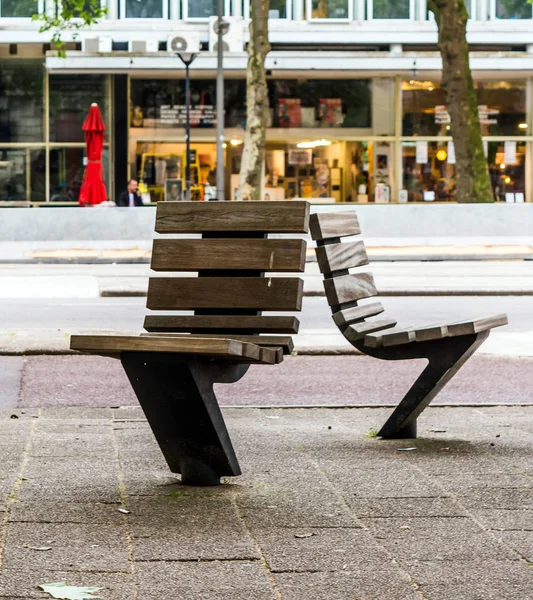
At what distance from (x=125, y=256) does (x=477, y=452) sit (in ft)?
56.1

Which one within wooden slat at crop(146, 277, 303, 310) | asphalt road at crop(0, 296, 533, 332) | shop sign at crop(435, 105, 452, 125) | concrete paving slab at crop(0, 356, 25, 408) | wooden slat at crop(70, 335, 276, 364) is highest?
shop sign at crop(435, 105, 452, 125)

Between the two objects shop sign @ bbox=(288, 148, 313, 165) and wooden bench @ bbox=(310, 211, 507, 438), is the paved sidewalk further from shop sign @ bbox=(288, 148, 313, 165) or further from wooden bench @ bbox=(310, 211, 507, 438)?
shop sign @ bbox=(288, 148, 313, 165)

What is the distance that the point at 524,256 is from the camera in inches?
900

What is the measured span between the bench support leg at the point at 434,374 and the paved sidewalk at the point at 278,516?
0.12 metres

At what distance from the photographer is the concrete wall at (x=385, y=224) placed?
23.8 m

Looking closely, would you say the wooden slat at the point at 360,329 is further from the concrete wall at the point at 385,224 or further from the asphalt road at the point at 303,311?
the concrete wall at the point at 385,224

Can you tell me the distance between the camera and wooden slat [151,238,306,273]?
527 centimetres

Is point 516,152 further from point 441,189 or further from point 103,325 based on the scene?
point 103,325

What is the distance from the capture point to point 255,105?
28984mm

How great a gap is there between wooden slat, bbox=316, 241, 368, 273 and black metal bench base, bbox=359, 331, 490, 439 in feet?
1.43

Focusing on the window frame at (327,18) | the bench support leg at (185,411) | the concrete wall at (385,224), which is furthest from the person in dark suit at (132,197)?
the bench support leg at (185,411)

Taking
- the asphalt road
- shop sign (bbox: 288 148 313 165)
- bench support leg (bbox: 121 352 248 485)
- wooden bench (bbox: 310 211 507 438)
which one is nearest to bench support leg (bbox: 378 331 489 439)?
wooden bench (bbox: 310 211 507 438)

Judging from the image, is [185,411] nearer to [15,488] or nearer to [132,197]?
[15,488]

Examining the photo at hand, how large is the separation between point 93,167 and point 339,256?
22.2 meters
